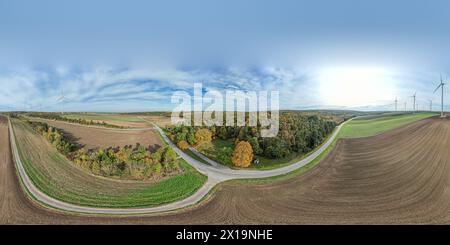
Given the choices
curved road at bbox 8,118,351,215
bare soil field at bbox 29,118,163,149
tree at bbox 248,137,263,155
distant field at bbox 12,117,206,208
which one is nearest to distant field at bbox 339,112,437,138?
curved road at bbox 8,118,351,215

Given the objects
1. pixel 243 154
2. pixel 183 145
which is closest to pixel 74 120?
pixel 183 145

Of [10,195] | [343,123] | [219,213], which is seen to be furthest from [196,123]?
[10,195]

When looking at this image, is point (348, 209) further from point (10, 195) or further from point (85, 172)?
point (10, 195)

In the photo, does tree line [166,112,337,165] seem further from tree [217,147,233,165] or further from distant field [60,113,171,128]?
distant field [60,113,171,128]

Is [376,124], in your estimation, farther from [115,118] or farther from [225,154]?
[115,118]

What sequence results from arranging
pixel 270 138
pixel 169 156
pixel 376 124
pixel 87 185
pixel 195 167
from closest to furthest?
pixel 87 185 → pixel 169 156 → pixel 270 138 → pixel 195 167 → pixel 376 124

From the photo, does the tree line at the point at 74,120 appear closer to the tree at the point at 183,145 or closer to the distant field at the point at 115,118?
the distant field at the point at 115,118
